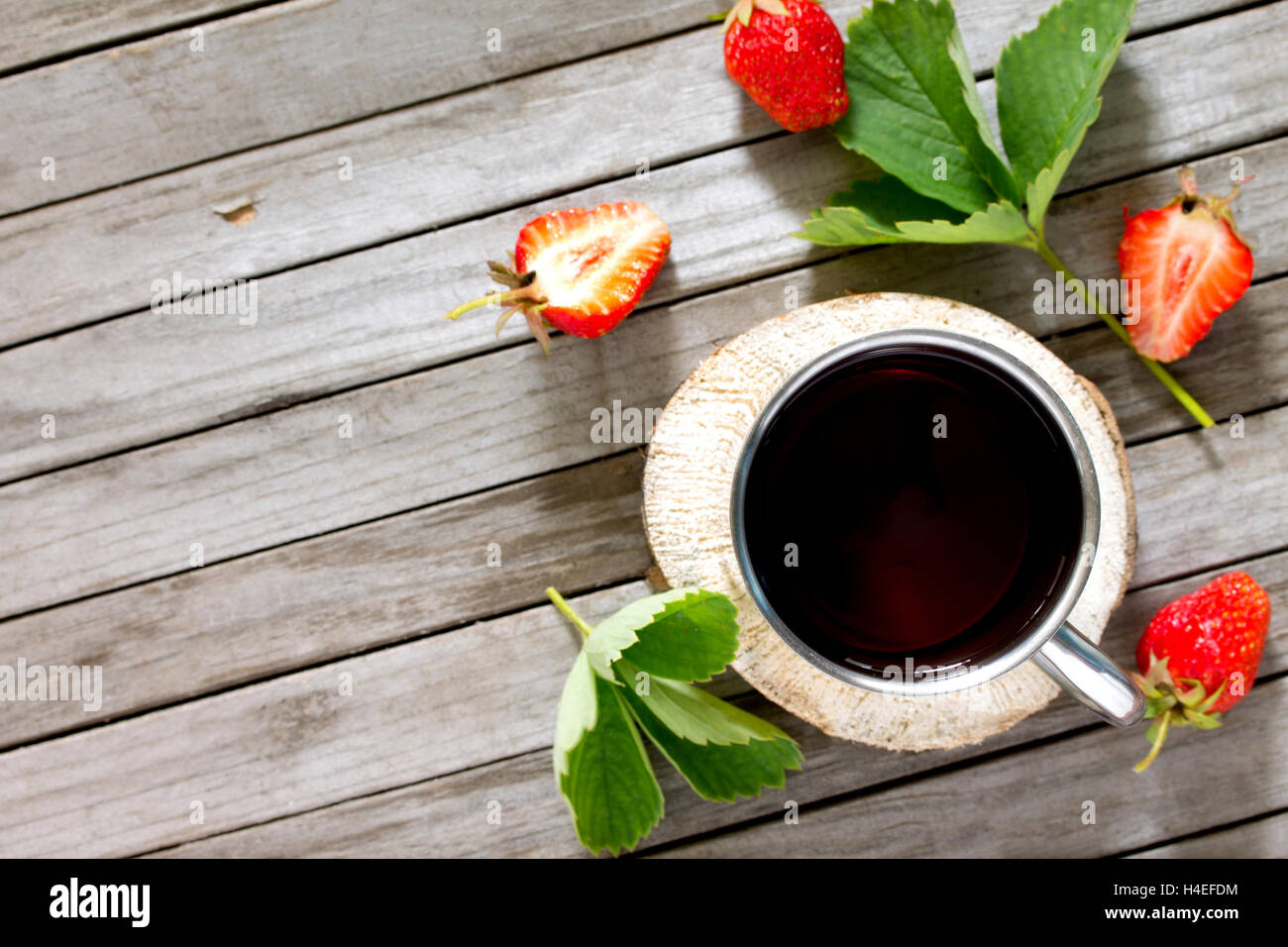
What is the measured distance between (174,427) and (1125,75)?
3.44 feet

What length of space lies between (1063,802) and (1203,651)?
0.73ft

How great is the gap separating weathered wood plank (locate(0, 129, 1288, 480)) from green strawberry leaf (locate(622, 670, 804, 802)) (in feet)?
1.28

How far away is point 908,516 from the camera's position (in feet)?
2.27

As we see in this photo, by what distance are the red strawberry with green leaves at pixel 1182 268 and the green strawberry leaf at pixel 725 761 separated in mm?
536

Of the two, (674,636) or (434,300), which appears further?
(434,300)

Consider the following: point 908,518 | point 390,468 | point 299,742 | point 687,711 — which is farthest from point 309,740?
point 908,518

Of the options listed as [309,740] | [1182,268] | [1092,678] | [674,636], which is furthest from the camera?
[309,740]

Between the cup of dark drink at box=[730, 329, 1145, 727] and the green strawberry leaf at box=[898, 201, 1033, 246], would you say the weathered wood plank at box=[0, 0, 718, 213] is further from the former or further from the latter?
the cup of dark drink at box=[730, 329, 1145, 727]

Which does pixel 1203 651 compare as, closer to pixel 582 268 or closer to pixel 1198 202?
pixel 1198 202

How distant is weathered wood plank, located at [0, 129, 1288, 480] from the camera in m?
0.95

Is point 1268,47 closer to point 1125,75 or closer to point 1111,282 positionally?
point 1125,75

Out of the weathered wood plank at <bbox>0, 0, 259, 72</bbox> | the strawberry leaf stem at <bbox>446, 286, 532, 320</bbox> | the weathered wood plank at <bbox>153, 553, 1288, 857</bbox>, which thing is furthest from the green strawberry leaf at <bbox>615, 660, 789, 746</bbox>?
the weathered wood plank at <bbox>0, 0, 259, 72</bbox>

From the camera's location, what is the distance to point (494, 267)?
87 cm
